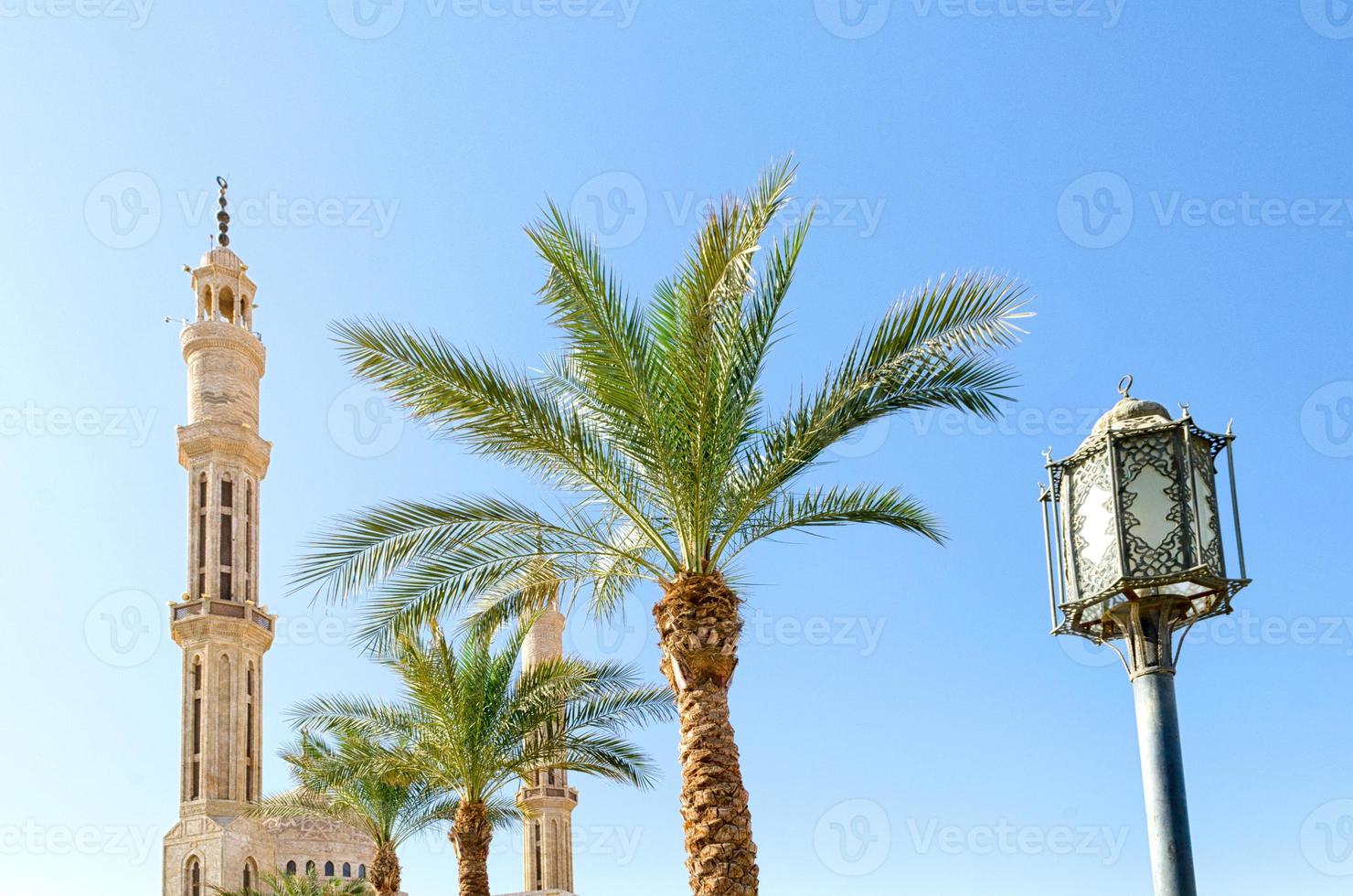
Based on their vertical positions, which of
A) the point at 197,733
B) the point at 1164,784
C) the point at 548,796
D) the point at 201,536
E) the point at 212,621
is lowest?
the point at 1164,784

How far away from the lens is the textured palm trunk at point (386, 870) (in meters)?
23.0

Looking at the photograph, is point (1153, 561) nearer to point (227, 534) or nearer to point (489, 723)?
point (489, 723)

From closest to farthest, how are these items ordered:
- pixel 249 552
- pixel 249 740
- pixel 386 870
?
1. pixel 386 870
2. pixel 249 740
3. pixel 249 552

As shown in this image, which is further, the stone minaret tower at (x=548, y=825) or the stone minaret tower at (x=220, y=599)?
the stone minaret tower at (x=548, y=825)

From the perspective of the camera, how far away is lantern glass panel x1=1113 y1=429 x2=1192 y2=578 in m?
5.23

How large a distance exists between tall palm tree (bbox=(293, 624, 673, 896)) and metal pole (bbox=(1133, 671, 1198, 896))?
41.6 feet

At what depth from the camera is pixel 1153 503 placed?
17.5 feet

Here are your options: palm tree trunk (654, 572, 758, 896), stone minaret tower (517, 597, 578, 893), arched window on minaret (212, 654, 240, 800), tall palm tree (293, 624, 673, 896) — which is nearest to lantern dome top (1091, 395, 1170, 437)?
palm tree trunk (654, 572, 758, 896)

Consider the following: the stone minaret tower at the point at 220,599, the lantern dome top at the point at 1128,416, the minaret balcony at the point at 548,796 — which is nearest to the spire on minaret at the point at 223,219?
the stone minaret tower at the point at 220,599

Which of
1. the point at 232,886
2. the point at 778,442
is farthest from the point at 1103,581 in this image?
the point at 232,886

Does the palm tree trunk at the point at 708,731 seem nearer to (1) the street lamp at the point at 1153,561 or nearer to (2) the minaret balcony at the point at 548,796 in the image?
(1) the street lamp at the point at 1153,561

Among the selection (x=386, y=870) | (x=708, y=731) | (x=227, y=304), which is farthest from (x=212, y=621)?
(x=708, y=731)

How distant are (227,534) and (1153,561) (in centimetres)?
3229

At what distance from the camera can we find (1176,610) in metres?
5.43
